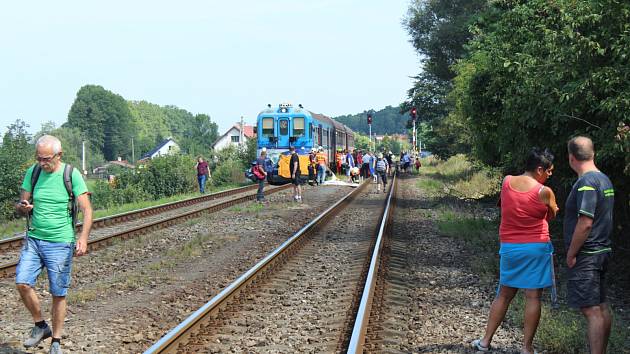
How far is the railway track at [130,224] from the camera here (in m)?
12.1

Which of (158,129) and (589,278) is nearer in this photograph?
(589,278)

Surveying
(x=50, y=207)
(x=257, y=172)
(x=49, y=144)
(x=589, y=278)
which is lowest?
(x=589, y=278)

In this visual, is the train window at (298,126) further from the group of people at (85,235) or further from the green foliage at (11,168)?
the group of people at (85,235)

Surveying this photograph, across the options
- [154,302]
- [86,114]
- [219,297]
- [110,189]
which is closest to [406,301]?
[219,297]

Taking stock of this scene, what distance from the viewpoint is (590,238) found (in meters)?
5.13

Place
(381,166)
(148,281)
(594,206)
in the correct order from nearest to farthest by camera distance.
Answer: (594,206)
(148,281)
(381,166)

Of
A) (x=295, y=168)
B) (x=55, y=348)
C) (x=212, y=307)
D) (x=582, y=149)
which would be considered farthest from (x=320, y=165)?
(x=582, y=149)

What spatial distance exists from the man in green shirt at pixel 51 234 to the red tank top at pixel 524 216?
353cm

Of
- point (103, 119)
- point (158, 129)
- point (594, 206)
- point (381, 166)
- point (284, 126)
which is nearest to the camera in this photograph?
point (594, 206)

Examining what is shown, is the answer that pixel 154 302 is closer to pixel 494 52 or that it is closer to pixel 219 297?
pixel 219 297

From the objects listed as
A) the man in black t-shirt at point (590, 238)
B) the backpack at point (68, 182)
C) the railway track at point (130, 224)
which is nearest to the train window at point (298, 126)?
the railway track at point (130, 224)

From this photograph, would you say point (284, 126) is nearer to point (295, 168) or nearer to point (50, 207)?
point (295, 168)

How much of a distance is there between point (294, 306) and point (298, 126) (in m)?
23.4

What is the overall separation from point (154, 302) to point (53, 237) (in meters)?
2.68
